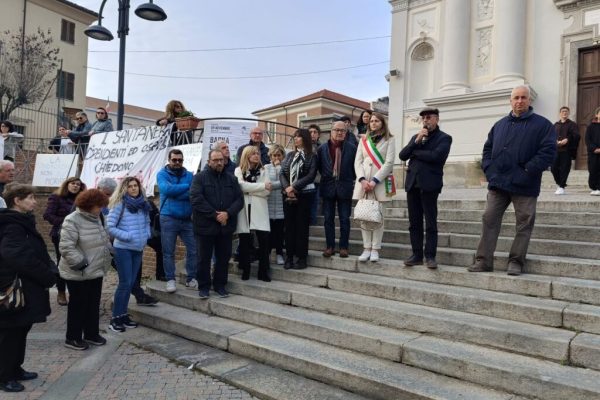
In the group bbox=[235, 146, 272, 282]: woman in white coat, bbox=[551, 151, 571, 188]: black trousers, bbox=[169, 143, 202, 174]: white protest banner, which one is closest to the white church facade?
bbox=[551, 151, 571, 188]: black trousers

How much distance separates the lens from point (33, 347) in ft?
16.7

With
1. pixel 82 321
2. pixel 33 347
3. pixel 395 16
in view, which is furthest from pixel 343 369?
pixel 395 16

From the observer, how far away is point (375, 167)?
5.82 m

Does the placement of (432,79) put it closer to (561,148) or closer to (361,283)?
(561,148)

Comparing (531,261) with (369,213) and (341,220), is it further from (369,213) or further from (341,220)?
(341,220)

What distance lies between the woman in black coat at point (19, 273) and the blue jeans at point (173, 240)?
6.79ft

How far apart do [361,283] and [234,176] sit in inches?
81.5

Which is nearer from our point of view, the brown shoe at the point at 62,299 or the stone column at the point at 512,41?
the brown shoe at the point at 62,299

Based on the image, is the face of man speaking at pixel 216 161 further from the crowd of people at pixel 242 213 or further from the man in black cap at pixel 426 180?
the man in black cap at pixel 426 180

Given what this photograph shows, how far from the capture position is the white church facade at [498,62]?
12438 mm

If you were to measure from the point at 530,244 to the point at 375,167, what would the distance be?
76.0 inches

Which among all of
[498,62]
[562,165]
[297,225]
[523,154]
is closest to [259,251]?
[297,225]

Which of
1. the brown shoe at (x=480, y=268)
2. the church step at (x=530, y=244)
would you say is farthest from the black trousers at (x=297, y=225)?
the brown shoe at (x=480, y=268)

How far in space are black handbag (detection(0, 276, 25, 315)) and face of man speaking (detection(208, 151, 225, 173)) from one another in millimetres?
2506
